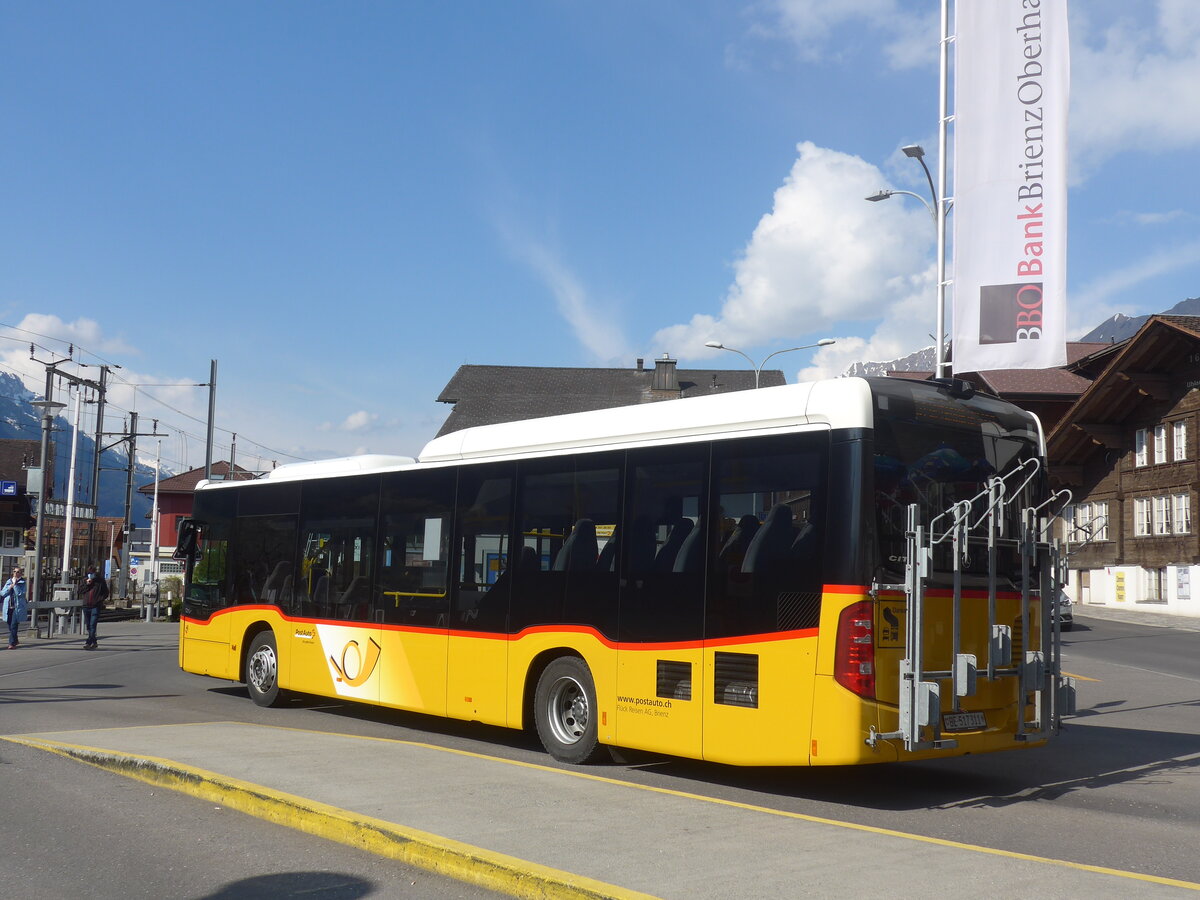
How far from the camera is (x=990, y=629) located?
355 inches

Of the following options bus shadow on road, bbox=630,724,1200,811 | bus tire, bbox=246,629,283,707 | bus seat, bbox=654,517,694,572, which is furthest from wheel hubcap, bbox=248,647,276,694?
bus seat, bbox=654,517,694,572

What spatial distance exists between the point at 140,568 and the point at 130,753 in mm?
64824

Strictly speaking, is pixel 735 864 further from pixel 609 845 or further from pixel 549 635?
pixel 549 635

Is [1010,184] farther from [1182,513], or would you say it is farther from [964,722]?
[1182,513]

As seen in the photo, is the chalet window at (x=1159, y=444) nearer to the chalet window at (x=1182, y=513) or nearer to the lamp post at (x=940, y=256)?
the chalet window at (x=1182, y=513)

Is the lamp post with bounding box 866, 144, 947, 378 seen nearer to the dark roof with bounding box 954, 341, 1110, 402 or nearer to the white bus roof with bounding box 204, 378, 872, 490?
the white bus roof with bounding box 204, 378, 872, 490

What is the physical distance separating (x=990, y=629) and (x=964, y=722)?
2.36 ft

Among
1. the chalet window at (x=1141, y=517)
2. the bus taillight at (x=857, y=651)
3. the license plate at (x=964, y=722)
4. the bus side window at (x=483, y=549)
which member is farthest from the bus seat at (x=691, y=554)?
the chalet window at (x=1141, y=517)

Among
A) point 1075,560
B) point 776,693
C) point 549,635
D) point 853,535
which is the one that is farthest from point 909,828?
point 1075,560

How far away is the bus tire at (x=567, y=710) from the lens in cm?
1046

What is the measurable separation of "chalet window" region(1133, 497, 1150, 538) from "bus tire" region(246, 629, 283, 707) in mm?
46691

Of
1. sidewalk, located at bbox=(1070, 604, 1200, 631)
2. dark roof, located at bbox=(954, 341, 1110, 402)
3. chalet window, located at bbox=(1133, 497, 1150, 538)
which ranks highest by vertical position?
dark roof, located at bbox=(954, 341, 1110, 402)

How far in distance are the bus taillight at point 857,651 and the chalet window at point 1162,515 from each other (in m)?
47.5

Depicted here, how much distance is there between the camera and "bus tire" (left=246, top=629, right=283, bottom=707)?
1492cm
